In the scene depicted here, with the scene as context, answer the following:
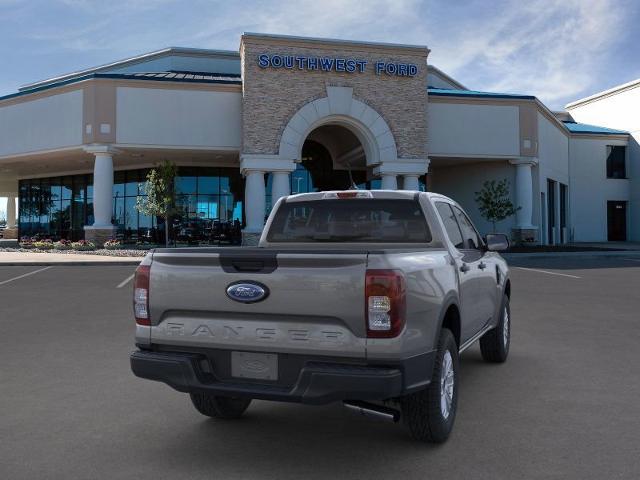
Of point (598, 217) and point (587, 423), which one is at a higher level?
point (598, 217)

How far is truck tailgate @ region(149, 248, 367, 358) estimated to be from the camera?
355 cm

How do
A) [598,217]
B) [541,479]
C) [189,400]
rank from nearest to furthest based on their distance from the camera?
[541,479] → [189,400] → [598,217]

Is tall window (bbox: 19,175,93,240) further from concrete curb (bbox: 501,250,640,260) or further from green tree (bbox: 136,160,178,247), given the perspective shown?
concrete curb (bbox: 501,250,640,260)

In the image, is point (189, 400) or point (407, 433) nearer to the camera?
point (407, 433)

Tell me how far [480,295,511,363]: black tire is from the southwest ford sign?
904 inches

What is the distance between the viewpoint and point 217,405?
470 centimetres

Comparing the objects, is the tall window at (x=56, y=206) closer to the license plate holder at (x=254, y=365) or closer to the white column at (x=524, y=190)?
the white column at (x=524, y=190)

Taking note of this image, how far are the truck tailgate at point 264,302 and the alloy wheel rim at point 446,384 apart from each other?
885mm

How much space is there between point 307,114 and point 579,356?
894 inches

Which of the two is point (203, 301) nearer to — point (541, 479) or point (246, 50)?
point (541, 479)

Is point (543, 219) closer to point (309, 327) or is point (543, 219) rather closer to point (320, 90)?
point (320, 90)

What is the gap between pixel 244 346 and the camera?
3803 mm

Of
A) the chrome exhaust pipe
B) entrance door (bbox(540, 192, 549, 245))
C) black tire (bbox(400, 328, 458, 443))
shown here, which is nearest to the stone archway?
entrance door (bbox(540, 192, 549, 245))

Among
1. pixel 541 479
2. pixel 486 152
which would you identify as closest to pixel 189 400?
pixel 541 479
